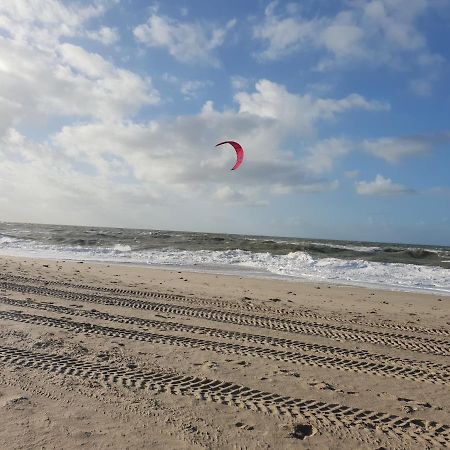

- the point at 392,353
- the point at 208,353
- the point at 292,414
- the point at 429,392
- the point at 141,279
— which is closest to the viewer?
the point at 292,414

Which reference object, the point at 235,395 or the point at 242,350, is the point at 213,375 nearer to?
the point at 235,395

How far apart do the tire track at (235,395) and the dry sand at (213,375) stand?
0.02 m

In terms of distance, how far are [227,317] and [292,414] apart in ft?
12.3

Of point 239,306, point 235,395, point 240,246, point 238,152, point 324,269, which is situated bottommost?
point 235,395

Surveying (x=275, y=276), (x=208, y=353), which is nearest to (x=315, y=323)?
(x=208, y=353)

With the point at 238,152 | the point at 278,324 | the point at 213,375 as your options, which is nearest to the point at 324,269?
the point at 238,152

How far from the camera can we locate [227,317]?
7.24m

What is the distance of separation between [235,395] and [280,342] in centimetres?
208

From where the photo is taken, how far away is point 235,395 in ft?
12.6

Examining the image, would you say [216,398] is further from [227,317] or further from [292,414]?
[227,317]

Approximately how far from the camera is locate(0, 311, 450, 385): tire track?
4.82 metres

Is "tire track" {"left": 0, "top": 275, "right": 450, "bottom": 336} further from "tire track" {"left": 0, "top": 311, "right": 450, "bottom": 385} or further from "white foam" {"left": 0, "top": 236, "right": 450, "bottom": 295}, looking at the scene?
"white foam" {"left": 0, "top": 236, "right": 450, "bottom": 295}

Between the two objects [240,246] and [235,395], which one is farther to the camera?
[240,246]

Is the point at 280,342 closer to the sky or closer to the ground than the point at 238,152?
closer to the ground
